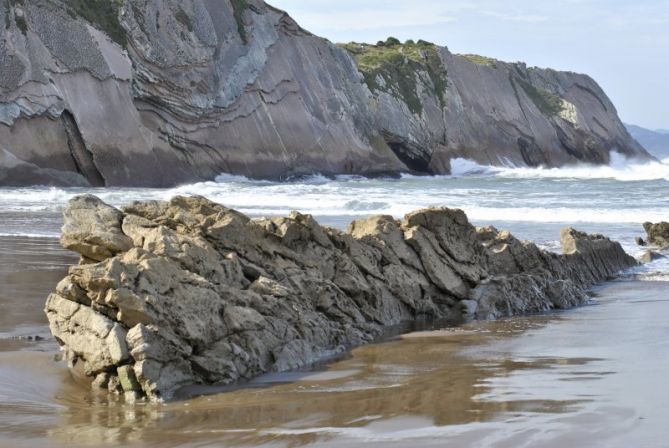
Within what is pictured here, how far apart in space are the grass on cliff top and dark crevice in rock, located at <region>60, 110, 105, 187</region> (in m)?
3.84

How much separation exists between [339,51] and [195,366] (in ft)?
128

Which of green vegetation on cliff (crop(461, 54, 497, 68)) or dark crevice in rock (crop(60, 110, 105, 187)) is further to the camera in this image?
green vegetation on cliff (crop(461, 54, 497, 68))

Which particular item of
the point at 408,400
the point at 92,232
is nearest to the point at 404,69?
the point at 92,232

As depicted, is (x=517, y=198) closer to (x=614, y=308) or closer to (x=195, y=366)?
(x=614, y=308)

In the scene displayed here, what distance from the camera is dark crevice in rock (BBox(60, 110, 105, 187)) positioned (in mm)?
28955

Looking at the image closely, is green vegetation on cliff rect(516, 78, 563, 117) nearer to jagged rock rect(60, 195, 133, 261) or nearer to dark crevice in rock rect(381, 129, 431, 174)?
dark crevice in rock rect(381, 129, 431, 174)

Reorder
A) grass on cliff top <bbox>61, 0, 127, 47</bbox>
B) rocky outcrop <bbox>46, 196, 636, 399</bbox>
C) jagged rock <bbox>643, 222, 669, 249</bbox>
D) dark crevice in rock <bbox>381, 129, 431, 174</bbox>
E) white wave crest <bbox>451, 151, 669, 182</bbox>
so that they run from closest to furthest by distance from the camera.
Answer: rocky outcrop <bbox>46, 196, 636, 399</bbox>, jagged rock <bbox>643, 222, 669, 249</bbox>, grass on cliff top <bbox>61, 0, 127, 47</bbox>, dark crevice in rock <bbox>381, 129, 431, 174</bbox>, white wave crest <bbox>451, 151, 669, 182</bbox>

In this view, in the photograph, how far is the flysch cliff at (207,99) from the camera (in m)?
28.7

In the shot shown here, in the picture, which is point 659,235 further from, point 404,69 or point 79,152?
point 404,69

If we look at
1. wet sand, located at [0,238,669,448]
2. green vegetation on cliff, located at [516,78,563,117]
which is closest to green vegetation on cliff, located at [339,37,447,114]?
green vegetation on cliff, located at [516,78,563,117]

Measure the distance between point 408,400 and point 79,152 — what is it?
24531 millimetres

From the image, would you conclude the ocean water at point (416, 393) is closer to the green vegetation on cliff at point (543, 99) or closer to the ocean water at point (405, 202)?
the ocean water at point (405, 202)

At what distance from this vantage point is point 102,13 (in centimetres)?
3209

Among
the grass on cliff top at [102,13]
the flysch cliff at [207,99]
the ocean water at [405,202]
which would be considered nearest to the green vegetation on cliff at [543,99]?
the flysch cliff at [207,99]
